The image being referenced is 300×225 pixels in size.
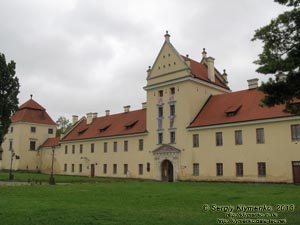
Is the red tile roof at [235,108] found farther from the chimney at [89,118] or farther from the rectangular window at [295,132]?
the chimney at [89,118]

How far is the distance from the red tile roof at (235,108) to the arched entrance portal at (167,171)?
5.57 metres

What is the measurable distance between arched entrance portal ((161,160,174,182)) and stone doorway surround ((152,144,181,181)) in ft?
1.14

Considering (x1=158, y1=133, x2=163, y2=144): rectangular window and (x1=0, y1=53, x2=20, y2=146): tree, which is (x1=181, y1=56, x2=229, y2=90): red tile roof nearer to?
(x1=158, y1=133, x2=163, y2=144): rectangular window

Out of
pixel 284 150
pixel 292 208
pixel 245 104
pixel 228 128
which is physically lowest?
pixel 292 208

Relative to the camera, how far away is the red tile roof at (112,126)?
47.0m

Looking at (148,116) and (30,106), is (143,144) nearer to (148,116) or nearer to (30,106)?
(148,116)

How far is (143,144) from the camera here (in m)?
44.0

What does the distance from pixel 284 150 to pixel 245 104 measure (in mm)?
7029

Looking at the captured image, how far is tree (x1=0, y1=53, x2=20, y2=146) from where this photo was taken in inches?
1109

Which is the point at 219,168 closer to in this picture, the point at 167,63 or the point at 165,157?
the point at 165,157

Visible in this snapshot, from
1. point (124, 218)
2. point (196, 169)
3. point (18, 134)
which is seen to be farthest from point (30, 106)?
point (124, 218)

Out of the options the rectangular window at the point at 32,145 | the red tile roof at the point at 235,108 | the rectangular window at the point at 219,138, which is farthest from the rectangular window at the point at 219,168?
the rectangular window at the point at 32,145

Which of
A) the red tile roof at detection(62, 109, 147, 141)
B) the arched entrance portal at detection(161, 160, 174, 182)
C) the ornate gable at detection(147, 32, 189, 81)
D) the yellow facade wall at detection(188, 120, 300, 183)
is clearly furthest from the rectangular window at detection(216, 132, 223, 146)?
the red tile roof at detection(62, 109, 147, 141)

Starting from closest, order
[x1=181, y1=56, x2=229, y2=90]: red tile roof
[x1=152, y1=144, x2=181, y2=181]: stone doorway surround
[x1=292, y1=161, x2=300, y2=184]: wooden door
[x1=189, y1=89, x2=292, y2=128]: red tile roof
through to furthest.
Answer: [x1=292, y1=161, x2=300, y2=184]: wooden door < [x1=189, y1=89, x2=292, y2=128]: red tile roof < [x1=152, y1=144, x2=181, y2=181]: stone doorway surround < [x1=181, y1=56, x2=229, y2=90]: red tile roof
